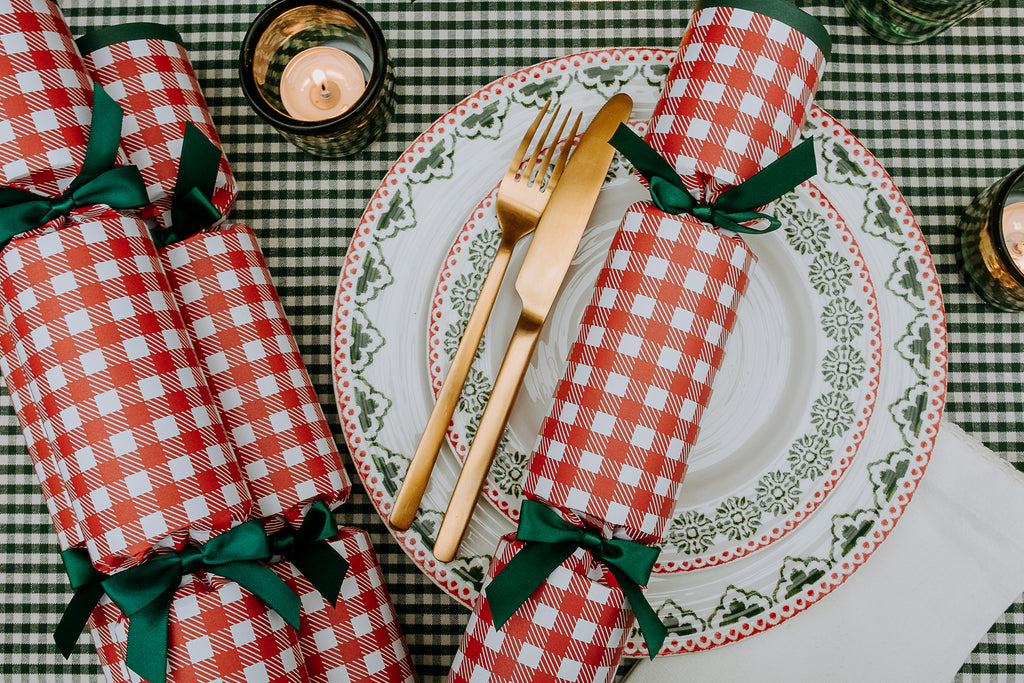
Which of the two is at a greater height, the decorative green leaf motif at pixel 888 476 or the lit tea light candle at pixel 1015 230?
the lit tea light candle at pixel 1015 230

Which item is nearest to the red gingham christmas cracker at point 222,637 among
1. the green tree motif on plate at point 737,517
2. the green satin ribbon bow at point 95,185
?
the green satin ribbon bow at point 95,185

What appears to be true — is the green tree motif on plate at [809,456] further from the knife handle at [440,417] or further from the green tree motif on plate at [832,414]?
the knife handle at [440,417]

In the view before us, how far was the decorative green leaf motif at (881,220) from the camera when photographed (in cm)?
57

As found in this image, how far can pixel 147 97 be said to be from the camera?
520 mm

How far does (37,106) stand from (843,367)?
650 mm

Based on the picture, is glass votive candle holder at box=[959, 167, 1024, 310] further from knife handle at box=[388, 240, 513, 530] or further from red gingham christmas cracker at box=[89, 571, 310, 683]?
red gingham christmas cracker at box=[89, 571, 310, 683]

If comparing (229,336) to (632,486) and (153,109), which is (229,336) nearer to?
(153,109)

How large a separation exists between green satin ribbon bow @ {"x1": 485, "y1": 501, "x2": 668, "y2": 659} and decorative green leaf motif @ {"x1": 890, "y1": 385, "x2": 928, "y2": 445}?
0.28 m

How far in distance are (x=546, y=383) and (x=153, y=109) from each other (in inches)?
15.6

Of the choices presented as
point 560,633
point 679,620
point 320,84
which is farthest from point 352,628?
point 320,84

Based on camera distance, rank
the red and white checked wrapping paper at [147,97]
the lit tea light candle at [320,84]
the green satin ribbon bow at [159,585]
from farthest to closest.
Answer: the lit tea light candle at [320,84], the red and white checked wrapping paper at [147,97], the green satin ribbon bow at [159,585]

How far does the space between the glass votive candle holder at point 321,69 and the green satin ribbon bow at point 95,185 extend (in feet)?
0.50

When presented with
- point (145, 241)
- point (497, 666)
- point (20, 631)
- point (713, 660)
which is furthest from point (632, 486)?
point (20, 631)

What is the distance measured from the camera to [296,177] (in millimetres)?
656
